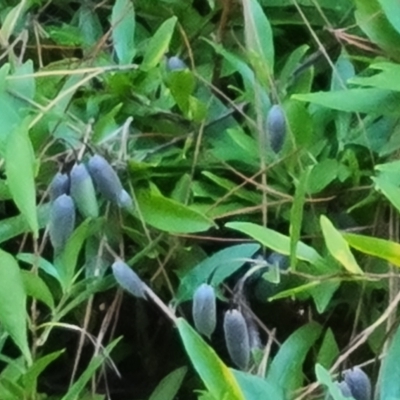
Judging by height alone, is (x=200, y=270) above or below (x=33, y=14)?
below

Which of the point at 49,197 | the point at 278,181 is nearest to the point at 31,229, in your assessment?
the point at 49,197

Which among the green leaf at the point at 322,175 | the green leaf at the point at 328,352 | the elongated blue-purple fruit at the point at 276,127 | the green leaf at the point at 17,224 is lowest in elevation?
the green leaf at the point at 328,352

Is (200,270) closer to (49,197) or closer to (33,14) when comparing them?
Result: (49,197)

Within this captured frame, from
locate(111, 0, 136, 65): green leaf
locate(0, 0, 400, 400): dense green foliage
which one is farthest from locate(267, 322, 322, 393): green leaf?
locate(111, 0, 136, 65): green leaf

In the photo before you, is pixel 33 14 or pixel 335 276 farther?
pixel 33 14

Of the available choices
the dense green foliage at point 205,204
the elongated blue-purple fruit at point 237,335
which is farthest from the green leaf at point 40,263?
the elongated blue-purple fruit at point 237,335

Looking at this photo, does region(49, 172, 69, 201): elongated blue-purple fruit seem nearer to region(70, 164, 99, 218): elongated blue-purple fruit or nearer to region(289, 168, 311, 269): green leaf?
region(70, 164, 99, 218): elongated blue-purple fruit

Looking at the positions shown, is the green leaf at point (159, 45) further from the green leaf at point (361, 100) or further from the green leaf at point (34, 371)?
the green leaf at point (34, 371)
